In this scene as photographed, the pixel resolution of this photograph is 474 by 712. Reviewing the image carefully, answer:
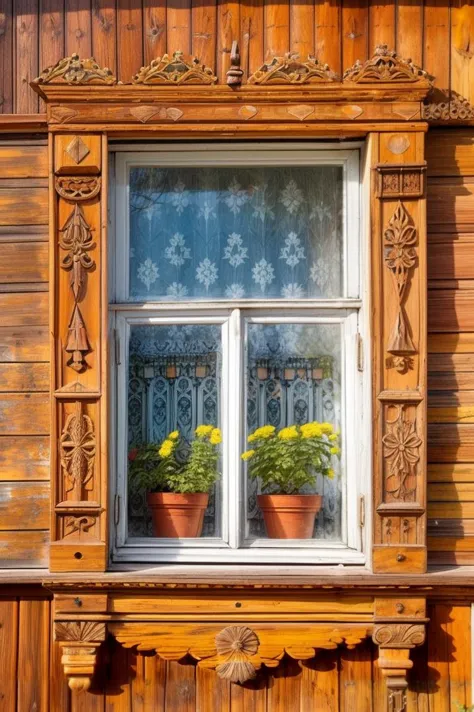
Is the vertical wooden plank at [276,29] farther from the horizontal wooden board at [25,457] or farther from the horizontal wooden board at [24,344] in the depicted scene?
the horizontal wooden board at [25,457]

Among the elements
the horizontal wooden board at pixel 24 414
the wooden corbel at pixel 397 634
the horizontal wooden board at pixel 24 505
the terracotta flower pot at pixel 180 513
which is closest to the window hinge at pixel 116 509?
the terracotta flower pot at pixel 180 513

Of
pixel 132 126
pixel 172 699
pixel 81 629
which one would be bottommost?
pixel 172 699

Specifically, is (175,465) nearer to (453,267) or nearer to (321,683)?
(321,683)

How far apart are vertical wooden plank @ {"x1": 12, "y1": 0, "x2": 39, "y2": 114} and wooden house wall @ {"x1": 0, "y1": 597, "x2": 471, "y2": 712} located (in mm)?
2117

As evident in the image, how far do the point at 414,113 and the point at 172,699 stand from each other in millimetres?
2414

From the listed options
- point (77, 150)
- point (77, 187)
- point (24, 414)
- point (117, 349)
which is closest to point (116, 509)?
point (24, 414)

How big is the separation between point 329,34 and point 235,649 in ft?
7.82

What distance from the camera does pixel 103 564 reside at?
4312 millimetres

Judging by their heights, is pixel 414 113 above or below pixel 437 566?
above

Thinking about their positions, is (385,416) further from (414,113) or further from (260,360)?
(414,113)

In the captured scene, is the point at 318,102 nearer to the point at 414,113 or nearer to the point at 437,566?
the point at 414,113

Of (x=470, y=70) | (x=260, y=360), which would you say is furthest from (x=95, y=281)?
(x=470, y=70)

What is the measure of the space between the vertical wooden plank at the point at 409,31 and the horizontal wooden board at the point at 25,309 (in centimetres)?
170

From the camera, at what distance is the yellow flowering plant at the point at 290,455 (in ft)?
14.7
